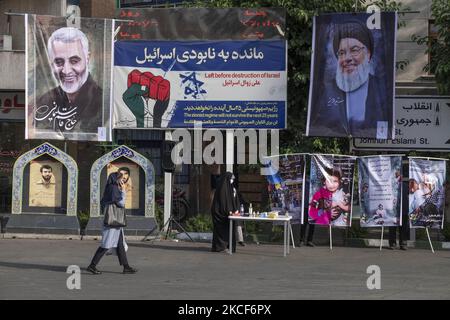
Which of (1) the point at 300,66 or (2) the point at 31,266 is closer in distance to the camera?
(2) the point at 31,266

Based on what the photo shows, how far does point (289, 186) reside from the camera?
59.7ft

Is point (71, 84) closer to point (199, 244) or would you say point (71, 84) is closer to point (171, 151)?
point (171, 151)

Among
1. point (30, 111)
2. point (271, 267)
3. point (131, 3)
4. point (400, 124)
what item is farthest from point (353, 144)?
point (131, 3)

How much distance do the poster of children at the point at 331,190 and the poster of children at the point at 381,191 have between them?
1.07ft

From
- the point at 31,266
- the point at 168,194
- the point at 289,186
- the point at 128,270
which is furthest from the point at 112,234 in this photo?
the point at 168,194

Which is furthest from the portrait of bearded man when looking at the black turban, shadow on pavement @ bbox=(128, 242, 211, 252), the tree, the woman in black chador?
shadow on pavement @ bbox=(128, 242, 211, 252)

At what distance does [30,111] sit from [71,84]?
3.98ft

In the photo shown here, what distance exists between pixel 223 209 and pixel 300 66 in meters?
5.27

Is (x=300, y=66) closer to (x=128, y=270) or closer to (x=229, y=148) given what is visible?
(x=229, y=148)

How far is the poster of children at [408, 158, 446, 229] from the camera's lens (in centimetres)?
1752

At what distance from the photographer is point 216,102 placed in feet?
63.7

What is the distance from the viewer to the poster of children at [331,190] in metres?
17.9

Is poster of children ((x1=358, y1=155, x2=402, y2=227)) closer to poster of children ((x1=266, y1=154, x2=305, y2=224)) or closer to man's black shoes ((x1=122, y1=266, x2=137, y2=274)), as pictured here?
poster of children ((x1=266, y1=154, x2=305, y2=224))

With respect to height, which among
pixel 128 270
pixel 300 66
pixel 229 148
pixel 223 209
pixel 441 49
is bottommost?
pixel 128 270
